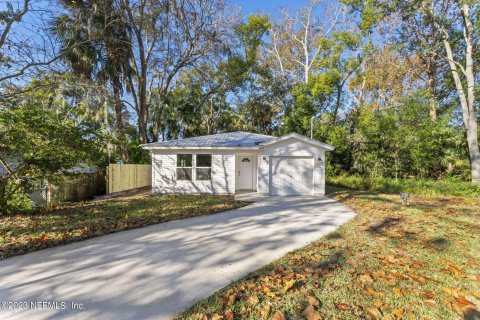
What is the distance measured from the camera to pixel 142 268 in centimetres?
331

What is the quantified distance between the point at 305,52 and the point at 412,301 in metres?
21.2

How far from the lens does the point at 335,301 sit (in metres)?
2.43

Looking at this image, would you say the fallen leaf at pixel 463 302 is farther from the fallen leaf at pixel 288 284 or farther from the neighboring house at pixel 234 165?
the neighboring house at pixel 234 165

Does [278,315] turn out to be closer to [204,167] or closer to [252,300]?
[252,300]

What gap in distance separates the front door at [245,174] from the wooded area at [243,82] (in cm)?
645

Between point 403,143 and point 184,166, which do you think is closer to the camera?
point 184,166

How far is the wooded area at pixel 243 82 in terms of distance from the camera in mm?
6672


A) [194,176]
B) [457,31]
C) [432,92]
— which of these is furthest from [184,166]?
[457,31]

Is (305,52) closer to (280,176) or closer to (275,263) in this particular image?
(280,176)

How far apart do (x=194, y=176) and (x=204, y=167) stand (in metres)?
0.67

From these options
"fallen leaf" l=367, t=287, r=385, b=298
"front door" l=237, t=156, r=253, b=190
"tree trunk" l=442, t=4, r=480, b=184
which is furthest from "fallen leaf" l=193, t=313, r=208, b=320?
"tree trunk" l=442, t=4, r=480, b=184

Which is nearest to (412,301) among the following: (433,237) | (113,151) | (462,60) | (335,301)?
(335,301)

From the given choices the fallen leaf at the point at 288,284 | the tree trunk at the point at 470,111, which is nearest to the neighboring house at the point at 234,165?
the tree trunk at the point at 470,111

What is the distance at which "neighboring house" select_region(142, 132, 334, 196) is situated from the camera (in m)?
11.1
